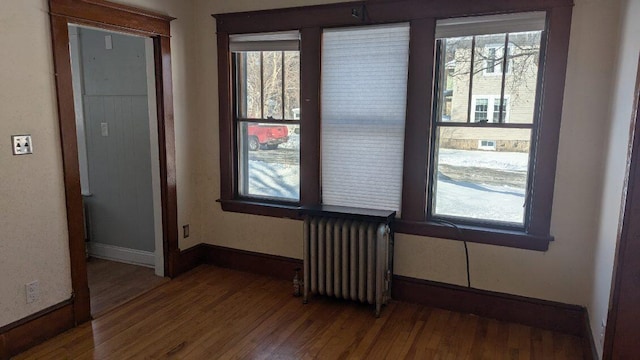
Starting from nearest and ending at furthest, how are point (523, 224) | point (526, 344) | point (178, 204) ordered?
point (526, 344) → point (523, 224) → point (178, 204)

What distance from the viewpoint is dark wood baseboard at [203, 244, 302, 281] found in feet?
12.5

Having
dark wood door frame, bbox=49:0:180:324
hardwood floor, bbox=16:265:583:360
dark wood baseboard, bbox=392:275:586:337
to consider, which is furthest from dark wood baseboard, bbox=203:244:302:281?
dark wood baseboard, bbox=392:275:586:337

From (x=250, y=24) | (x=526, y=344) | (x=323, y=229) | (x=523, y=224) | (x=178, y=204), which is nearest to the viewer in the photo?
(x=526, y=344)

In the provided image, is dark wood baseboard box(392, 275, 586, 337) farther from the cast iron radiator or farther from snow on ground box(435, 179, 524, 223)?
snow on ground box(435, 179, 524, 223)

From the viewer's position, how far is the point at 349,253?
3246 mm

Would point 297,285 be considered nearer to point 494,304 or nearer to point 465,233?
point 465,233

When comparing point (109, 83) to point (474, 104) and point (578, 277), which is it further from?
point (578, 277)

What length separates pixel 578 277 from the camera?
9.41 ft

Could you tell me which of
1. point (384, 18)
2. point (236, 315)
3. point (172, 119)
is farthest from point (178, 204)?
point (384, 18)

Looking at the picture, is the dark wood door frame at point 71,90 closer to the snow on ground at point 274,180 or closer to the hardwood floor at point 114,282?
the hardwood floor at point 114,282

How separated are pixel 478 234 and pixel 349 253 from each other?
3.00ft

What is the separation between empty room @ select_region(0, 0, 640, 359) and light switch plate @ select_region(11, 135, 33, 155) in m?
0.01

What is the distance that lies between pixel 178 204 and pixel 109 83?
50.0 inches

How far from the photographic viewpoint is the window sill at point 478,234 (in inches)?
115
